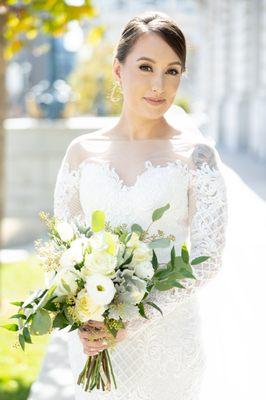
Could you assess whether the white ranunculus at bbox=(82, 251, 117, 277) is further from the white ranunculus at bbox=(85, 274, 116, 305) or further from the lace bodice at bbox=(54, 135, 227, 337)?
the lace bodice at bbox=(54, 135, 227, 337)

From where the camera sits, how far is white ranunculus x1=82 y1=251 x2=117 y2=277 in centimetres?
218

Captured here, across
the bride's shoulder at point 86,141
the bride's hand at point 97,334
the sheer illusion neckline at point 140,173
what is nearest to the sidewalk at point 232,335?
the bride's shoulder at point 86,141

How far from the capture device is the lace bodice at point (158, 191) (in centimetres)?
252

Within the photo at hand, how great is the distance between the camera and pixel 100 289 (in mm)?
2180

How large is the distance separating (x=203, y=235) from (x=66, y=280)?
1.76ft

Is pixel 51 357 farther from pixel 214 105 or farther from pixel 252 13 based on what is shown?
pixel 214 105

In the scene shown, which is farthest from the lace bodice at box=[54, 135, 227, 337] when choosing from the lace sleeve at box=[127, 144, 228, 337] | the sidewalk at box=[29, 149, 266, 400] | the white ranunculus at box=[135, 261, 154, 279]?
the sidewalk at box=[29, 149, 266, 400]

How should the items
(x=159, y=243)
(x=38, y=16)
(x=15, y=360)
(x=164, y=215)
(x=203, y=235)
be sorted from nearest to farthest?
1. (x=159, y=243)
2. (x=203, y=235)
3. (x=164, y=215)
4. (x=15, y=360)
5. (x=38, y=16)

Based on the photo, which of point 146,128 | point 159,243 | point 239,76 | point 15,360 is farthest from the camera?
point 239,76

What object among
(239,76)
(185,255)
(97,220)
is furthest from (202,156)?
(239,76)

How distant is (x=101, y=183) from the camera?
271cm

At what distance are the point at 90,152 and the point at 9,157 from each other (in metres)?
9.55

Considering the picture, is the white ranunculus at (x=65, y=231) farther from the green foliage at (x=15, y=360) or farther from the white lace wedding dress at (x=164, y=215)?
the green foliage at (x=15, y=360)

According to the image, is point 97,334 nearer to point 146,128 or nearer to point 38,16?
point 146,128
